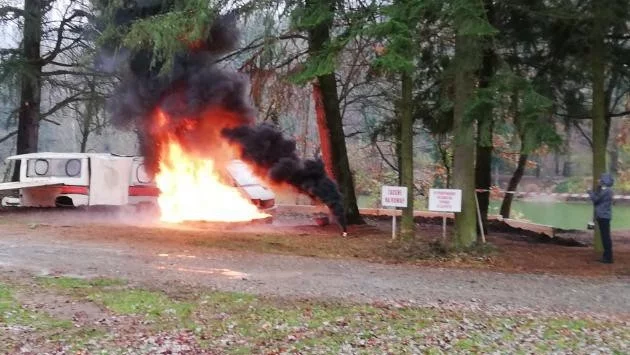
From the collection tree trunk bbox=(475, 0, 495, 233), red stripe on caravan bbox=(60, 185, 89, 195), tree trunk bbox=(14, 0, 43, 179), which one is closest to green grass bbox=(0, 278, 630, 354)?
tree trunk bbox=(475, 0, 495, 233)

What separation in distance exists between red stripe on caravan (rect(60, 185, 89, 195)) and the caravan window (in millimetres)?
397

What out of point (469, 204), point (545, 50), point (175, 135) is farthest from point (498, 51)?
point (175, 135)

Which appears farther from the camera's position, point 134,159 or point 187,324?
point 134,159

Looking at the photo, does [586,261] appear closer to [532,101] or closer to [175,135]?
[532,101]

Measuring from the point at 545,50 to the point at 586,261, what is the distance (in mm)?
4959

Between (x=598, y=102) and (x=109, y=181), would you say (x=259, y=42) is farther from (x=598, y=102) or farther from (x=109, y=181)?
(x=109, y=181)

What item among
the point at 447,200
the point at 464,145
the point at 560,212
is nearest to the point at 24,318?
the point at 447,200

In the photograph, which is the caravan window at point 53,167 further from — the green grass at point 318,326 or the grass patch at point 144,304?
the grass patch at point 144,304

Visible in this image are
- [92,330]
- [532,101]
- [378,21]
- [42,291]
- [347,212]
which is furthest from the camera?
[347,212]

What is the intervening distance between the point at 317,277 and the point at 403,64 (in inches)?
144

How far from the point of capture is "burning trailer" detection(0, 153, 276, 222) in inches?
723

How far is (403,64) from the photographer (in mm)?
10211

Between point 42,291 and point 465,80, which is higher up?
point 465,80

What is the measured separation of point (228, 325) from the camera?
23.7 feet
